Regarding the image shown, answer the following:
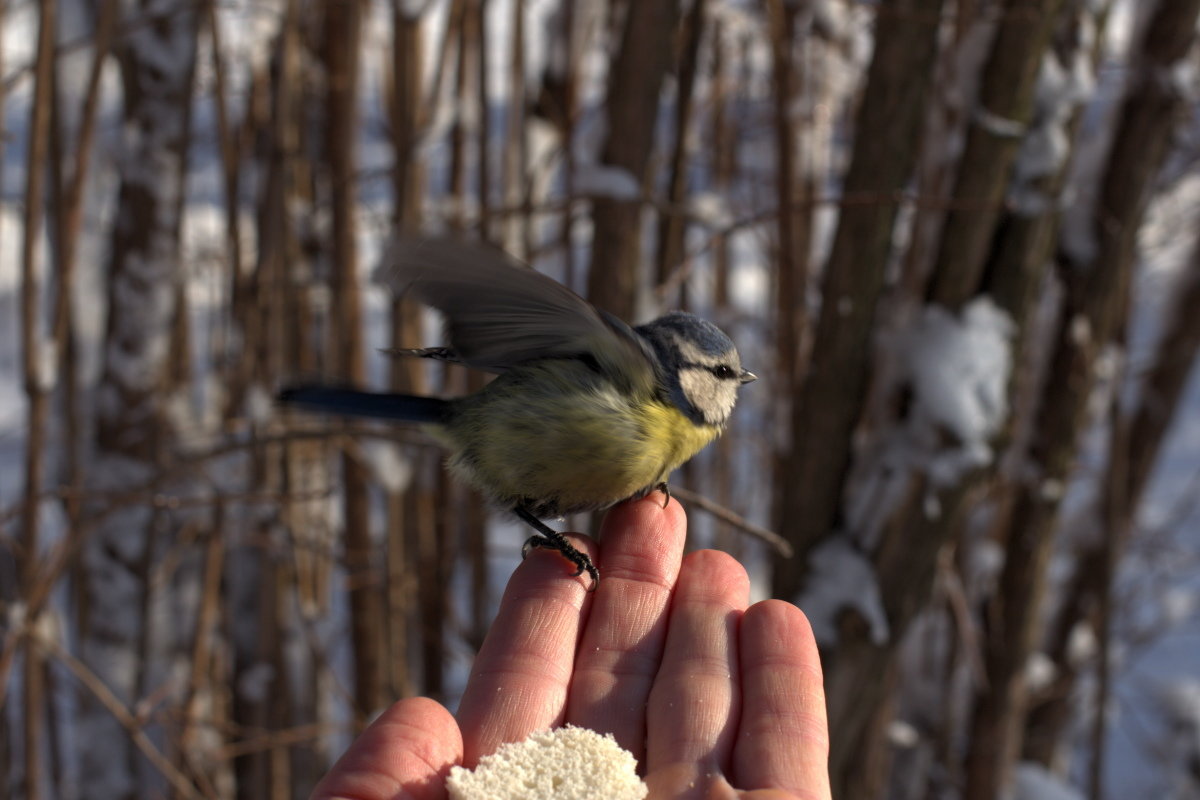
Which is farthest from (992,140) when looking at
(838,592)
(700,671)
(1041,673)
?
(1041,673)

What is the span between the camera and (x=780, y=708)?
4.42 feet

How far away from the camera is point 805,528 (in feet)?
6.73

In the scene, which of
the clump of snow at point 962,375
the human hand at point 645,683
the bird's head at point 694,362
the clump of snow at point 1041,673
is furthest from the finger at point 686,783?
the clump of snow at point 1041,673

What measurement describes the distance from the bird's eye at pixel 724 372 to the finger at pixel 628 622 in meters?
0.23

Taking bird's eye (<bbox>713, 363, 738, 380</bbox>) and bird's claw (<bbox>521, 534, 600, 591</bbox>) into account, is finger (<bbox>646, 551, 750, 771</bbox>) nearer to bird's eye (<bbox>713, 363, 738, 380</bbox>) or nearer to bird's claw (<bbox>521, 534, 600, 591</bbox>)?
bird's claw (<bbox>521, 534, 600, 591</bbox>)

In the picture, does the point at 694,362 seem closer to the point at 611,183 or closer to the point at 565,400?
the point at 565,400

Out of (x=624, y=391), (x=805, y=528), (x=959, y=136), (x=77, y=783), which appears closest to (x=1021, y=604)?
(x=805, y=528)

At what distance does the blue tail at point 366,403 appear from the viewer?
138 centimetres

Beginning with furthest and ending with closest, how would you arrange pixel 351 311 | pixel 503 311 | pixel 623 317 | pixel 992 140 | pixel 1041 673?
pixel 1041 673 < pixel 351 311 < pixel 623 317 < pixel 992 140 < pixel 503 311

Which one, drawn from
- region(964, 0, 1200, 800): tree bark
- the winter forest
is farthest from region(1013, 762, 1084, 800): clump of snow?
region(964, 0, 1200, 800): tree bark

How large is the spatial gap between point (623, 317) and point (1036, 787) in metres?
1.78

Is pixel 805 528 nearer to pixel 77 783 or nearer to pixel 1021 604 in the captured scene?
pixel 1021 604

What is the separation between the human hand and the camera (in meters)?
1.26

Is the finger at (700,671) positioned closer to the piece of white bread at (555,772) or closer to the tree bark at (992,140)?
the piece of white bread at (555,772)
